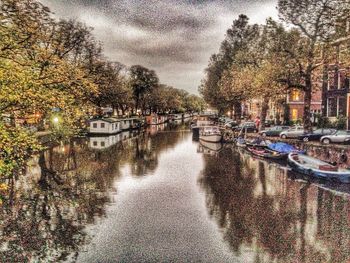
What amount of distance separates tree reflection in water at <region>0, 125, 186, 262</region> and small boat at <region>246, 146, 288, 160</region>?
11024 mm

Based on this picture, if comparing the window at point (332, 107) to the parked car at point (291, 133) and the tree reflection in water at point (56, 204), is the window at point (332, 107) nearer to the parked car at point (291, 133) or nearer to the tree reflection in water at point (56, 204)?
the parked car at point (291, 133)

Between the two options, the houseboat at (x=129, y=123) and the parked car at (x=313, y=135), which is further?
the houseboat at (x=129, y=123)

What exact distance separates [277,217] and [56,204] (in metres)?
10.8

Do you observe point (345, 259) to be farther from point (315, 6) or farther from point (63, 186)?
point (315, 6)

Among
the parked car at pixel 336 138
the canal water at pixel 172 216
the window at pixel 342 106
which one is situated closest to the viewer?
the canal water at pixel 172 216

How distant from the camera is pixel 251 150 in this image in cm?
3794

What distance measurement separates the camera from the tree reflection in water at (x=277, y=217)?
38.1 ft

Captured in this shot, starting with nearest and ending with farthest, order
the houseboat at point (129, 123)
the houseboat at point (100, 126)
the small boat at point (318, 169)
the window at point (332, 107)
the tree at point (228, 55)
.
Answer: the small boat at point (318, 169)
the window at point (332, 107)
the houseboat at point (100, 126)
the tree at point (228, 55)
the houseboat at point (129, 123)

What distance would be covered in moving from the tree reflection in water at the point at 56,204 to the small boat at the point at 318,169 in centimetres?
1172

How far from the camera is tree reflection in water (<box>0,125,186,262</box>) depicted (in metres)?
11.8

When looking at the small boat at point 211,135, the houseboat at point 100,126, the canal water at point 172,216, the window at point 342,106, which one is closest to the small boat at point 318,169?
the canal water at point 172,216

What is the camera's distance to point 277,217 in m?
15.3

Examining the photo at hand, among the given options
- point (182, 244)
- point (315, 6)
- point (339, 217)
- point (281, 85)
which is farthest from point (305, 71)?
point (182, 244)

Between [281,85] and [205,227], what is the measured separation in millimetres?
30161
